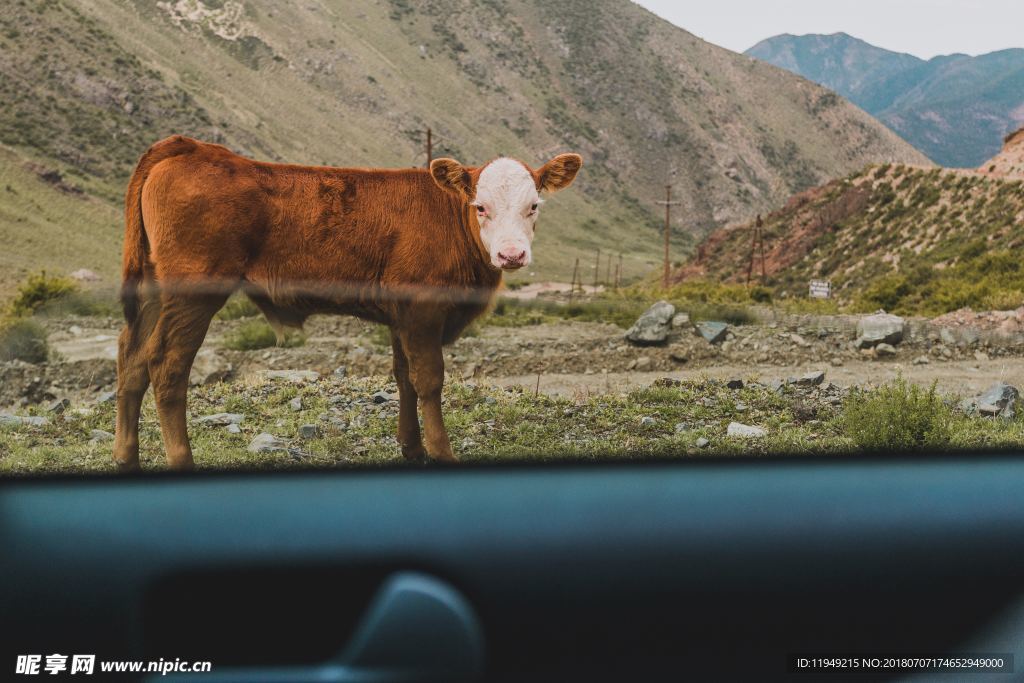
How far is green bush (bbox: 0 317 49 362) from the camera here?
1976 millimetres

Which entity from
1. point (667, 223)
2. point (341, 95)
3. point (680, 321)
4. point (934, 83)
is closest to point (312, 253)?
point (341, 95)

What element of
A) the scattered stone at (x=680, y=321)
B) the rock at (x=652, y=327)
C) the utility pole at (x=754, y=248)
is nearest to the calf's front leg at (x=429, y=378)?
the rock at (x=652, y=327)

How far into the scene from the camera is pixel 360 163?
8.30 feet

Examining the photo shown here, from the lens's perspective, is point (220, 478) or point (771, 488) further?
point (771, 488)

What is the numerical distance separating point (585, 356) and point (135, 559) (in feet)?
4.25

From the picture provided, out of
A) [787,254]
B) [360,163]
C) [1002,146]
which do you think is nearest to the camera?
[360,163]

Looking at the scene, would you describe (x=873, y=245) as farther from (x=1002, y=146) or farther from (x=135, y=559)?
(x=135, y=559)

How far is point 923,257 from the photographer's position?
4207 mm

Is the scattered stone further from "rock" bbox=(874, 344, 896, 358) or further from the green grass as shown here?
"rock" bbox=(874, 344, 896, 358)

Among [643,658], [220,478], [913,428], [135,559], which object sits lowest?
[643,658]

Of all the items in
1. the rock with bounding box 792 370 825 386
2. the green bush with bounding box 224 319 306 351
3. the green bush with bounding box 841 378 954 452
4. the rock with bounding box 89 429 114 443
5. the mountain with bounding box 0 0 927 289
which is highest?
the mountain with bounding box 0 0 927 289

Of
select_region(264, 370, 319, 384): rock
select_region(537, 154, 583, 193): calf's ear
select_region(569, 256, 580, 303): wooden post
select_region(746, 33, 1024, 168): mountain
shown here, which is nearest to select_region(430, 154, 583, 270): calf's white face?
select_region(537, 154, 583, 193): calf's ear

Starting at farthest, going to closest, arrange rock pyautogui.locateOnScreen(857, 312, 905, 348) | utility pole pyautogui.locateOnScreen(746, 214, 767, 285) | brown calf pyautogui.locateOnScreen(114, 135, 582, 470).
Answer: utility pole pyautogui.locateOnScreen(746, 214, 767, 285)
rock pyautogui.locateOnScreen(857, 312, 905, 348)
brown calf pyautogui.locateOnScreen(114, 135, 582, 470)

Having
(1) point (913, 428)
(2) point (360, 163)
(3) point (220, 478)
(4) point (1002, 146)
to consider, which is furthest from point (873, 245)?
(3) point (220, 478)
